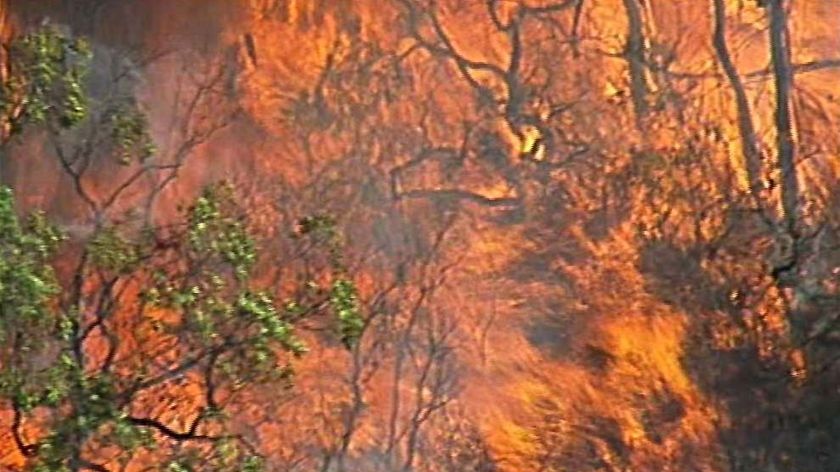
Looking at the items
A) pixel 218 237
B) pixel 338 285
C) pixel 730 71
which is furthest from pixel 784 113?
pixel 218 237

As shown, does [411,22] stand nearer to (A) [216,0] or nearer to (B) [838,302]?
(A) [216,0]

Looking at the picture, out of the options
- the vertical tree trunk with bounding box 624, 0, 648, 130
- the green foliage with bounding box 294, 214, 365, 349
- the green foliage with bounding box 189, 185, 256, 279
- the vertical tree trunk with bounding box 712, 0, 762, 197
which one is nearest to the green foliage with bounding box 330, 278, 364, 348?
the green foliage with bounding box 294, 214, 365, 349

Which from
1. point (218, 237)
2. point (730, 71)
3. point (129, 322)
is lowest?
point (129, 322)

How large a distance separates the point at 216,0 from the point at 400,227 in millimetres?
681

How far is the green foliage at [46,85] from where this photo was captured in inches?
111

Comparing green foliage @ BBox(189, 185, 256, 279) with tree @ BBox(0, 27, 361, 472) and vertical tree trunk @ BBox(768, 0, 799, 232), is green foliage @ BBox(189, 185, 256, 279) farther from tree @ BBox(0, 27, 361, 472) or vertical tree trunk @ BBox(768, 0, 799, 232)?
vertical tree trunk @ BBox(768, 0, 799, 232)

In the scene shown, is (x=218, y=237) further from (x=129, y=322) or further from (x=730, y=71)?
(x=730, y=71)

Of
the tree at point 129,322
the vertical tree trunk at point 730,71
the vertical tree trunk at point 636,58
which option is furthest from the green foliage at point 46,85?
the vertical tree trunk at point 730,71

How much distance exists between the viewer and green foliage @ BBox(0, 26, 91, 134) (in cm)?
283

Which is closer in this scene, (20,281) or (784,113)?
(20,281)

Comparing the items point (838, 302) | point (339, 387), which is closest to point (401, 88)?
point (339, 387)

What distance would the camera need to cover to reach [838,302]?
2.88 metres

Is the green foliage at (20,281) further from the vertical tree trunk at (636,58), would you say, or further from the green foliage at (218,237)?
the vertical tree trunk at (636,58)

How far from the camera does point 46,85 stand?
282 cm
